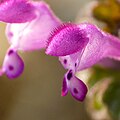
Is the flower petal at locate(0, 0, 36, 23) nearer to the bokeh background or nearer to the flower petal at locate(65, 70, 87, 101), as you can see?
the flower petal at locate(65, 70, 87, 101)

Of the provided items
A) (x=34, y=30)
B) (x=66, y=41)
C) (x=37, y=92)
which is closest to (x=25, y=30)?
(x=34, y=30)

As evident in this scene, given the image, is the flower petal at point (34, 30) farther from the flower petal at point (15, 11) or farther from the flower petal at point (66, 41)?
the flower petal at point (66, 41)

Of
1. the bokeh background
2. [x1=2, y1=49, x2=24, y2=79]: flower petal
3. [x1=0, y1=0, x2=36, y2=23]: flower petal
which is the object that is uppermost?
[x1=0, y1=0, x2=36, y2=23]: flower petal

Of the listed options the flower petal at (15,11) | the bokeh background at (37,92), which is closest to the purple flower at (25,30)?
the flower petal at (15,11)

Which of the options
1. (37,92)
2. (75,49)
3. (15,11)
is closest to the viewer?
(75,49)

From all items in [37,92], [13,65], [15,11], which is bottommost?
[37,92]

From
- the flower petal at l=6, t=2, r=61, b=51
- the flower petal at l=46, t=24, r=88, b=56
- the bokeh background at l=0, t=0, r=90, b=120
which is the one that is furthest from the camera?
the bokeh background at l=0, t=0, r=90, b=120

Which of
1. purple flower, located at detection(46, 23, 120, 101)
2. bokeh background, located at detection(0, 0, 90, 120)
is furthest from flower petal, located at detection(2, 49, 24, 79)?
bokeh background, located at detection(0, 0, 90, 120)

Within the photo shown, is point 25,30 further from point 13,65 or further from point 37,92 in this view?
point 37,92
